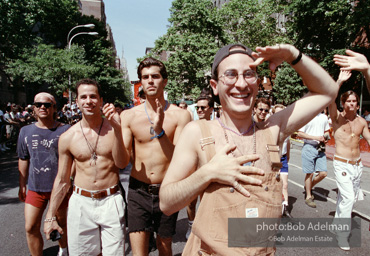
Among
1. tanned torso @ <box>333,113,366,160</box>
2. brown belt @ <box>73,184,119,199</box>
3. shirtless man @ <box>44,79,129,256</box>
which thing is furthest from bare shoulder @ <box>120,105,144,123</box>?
tanned torso @ <box>333,113,366,160</box>

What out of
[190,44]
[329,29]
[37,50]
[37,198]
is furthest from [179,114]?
[329,29]

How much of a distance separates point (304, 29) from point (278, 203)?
28877 mm

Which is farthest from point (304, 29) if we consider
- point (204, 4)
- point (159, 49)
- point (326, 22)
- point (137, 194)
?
→ point (137, 194)

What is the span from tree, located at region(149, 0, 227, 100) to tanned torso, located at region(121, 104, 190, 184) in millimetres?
24577

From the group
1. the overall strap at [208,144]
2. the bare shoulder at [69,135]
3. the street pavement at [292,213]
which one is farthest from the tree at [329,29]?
the overall strap at [208,144]

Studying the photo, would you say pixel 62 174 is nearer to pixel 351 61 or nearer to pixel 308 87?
pixel 308 87

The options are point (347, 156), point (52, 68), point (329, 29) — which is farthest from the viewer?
point (329, 29)

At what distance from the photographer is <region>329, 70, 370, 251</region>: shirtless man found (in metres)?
4.39

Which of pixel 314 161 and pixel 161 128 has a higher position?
pixel 161 128

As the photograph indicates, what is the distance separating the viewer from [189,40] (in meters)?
27.6

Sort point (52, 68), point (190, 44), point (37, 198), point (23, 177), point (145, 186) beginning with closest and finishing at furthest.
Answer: point (145, 186) → point (37, 198) → point (23, 177) → point (52, 68) → point (190, 44)

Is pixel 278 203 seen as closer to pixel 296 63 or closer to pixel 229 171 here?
pixel 229 171

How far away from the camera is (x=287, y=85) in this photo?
2873 cm

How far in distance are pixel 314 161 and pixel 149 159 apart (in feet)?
15.5
